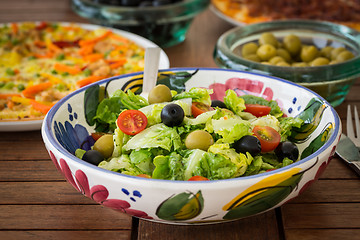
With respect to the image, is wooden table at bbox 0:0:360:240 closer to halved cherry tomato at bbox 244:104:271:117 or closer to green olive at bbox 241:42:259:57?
halved cherry tomato at bbox 244:104:271:117

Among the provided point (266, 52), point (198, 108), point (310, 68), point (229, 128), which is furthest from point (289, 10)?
point (229, 128)

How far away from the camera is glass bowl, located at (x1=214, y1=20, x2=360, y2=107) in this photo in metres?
1.42

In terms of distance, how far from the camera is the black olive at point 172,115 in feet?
3.28

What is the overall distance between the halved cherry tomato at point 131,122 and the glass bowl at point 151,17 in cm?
108

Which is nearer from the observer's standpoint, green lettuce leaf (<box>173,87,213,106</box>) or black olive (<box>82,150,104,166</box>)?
black olive (<box>82,150,104,166</box>)

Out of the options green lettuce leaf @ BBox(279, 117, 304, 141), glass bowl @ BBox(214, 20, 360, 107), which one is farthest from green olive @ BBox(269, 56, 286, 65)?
green lettuce leaf @ BBox(279, 117, 304, 141)

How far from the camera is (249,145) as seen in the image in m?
0.95

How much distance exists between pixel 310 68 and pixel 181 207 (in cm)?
80

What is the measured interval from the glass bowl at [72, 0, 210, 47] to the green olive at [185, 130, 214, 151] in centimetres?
117

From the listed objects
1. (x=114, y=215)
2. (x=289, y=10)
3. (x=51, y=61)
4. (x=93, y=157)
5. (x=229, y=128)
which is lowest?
(x=51, y=61)

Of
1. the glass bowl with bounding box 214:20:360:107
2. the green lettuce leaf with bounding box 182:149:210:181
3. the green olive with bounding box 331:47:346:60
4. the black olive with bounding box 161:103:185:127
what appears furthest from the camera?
the green olive with bounding box 331:47:346:60

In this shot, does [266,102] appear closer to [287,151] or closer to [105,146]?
[287,151]

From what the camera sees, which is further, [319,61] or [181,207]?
[319,61]

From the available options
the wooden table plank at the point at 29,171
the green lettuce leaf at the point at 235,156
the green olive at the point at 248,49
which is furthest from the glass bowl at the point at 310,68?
the wooden table plank at the point at 29,171
